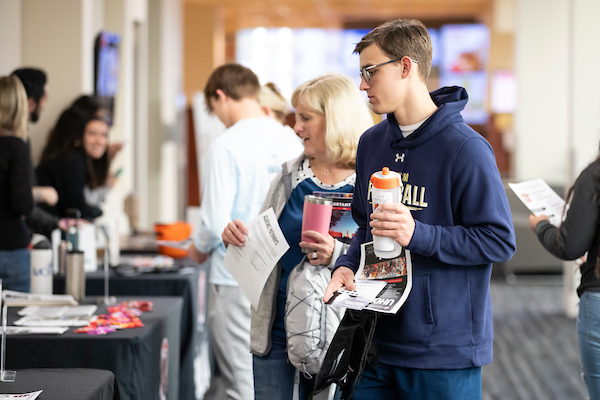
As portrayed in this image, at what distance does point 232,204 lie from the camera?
262 cm

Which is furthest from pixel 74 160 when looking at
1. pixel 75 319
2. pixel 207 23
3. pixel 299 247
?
pixel 207 23

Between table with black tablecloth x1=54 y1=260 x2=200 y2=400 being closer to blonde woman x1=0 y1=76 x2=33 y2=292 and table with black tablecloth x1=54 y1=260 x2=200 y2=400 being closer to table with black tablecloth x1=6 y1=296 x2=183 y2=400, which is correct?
blonde woman x1=0 y1=76 x2=33 y2=292

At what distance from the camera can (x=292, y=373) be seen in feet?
6.55

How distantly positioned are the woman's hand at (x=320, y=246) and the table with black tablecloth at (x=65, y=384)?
25.2 inches

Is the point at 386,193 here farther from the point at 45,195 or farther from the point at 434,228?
the point at 45,195

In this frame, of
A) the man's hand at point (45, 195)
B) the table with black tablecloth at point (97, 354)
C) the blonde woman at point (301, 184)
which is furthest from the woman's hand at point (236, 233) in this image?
the man's hand at point (45, 195)

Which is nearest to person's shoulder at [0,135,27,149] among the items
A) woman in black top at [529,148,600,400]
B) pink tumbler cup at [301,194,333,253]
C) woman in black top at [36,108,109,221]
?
woman in black top at [36,108,109,221]

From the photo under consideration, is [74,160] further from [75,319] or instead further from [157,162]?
[157,162]

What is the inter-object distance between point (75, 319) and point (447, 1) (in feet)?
40.3

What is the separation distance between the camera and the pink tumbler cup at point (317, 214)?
1.79m

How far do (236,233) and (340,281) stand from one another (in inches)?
19.8

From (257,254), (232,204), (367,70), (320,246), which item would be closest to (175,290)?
(232,204)

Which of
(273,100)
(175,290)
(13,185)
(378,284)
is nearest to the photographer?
(378,284)

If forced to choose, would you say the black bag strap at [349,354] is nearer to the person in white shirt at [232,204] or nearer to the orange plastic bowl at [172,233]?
the person in white shirt at [232,204]
